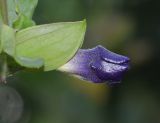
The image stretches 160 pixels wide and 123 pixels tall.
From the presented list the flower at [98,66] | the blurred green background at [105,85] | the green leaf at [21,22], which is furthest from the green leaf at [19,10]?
the blurred green background at [105,85]

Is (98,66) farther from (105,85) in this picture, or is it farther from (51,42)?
(105,85)

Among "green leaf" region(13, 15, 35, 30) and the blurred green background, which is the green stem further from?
the blurred green background

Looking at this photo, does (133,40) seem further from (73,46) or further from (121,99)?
(73,46)

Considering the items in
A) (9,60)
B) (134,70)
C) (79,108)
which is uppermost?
(9,60)

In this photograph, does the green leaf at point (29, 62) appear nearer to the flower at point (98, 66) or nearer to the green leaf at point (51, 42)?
the green leaf at point (51, 42)

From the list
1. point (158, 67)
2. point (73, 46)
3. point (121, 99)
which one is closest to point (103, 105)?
point (121, 99)
